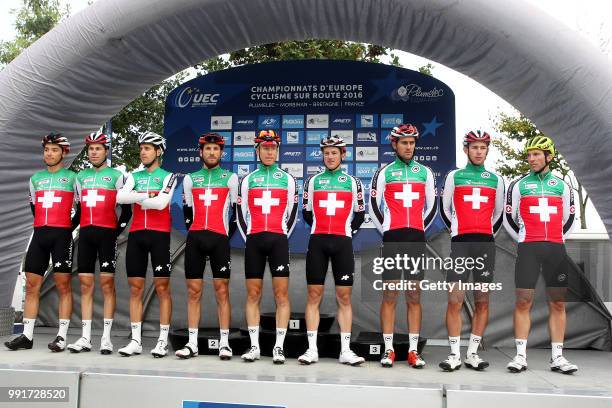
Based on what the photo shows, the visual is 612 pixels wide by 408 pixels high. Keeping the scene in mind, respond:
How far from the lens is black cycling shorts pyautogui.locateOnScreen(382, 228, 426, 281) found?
14.8 feet

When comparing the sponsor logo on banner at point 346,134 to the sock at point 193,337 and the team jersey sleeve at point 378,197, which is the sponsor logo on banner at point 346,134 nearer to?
the team jersey sleeve at point 378,197

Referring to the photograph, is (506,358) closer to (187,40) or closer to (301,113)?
(301,113)

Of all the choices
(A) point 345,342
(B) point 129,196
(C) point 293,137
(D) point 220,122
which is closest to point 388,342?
(A) point 345,342

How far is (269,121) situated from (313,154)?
67 centimetres

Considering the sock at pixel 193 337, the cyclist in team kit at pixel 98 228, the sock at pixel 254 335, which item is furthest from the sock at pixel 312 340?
the cyclist in team kit at pixel 98 228

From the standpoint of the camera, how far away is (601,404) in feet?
11.0

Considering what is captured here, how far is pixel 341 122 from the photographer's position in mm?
6586

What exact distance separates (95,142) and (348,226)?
236cm

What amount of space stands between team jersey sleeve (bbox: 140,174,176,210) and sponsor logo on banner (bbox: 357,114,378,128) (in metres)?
2.57

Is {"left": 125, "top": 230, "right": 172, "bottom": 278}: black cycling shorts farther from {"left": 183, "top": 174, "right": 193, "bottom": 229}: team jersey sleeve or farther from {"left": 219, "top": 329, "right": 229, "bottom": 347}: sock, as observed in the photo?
{"left": 219, "top": 329, "right": 229, "bottom": 347}: sock

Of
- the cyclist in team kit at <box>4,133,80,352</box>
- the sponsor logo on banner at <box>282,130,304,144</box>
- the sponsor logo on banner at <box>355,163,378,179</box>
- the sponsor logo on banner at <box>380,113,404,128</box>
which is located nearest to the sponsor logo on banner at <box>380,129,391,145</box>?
the sponsor logo on banner at <box>380,113,404,128</box>

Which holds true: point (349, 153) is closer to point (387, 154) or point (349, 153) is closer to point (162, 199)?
point (387, 154)

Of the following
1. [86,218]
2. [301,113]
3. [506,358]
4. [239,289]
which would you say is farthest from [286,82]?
[506,358]

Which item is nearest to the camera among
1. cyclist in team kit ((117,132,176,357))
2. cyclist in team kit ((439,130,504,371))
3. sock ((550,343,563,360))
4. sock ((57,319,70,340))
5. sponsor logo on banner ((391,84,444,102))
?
sock ((550,343,563,360))
